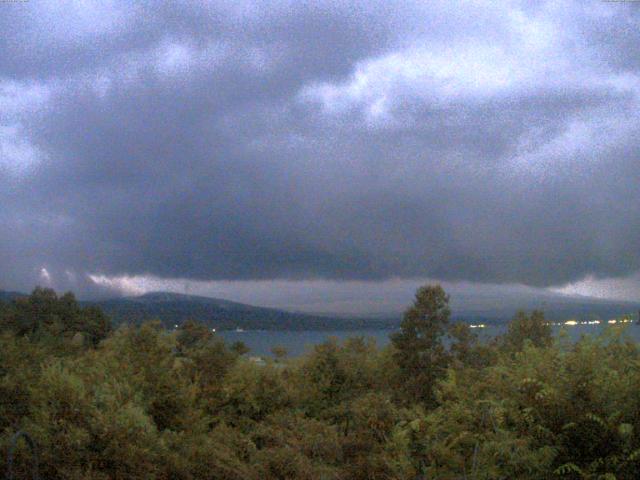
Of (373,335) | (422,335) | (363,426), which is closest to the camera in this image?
(363,426)

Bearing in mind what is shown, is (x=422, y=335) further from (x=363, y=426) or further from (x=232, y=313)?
(x=232, y=313)

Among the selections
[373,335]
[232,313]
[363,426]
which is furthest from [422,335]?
[232,313]

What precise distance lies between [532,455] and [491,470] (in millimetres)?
560

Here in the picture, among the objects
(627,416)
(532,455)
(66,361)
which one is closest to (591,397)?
(627,416)

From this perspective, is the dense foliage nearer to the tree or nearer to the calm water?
the calm water

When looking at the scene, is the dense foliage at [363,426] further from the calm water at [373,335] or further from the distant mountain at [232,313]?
the distant mountain at [232,313]

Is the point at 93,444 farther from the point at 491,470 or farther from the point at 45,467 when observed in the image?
the point at 491,470

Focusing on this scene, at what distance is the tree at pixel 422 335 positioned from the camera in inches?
1097

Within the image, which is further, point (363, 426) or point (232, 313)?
point (232, 313)

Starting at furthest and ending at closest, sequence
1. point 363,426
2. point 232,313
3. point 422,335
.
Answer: point 232,313, point 422,335, point 363,426

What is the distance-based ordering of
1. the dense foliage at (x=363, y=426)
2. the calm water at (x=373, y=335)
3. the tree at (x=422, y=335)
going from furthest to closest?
the tree at (x=422, y=335), the calm water at (x=373, y=335), the dense foliage at (x=363, y=426)

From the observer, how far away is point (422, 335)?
28.5 meters

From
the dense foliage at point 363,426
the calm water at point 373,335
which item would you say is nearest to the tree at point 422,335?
the calm water at point 373,335

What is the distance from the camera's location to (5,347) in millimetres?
12477
